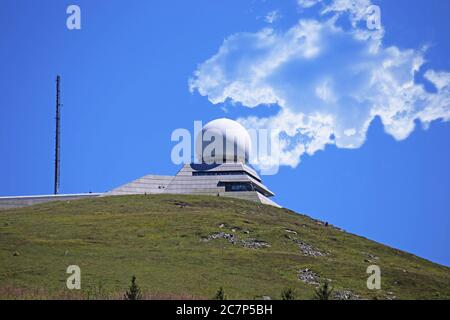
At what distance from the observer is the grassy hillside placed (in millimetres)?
41000

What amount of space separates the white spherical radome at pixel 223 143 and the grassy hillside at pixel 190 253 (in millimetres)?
14124

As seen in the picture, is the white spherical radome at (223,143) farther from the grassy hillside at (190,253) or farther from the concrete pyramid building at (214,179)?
the grassy hillside at (190,253)

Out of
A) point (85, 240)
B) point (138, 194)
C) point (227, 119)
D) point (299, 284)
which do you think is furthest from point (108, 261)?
point (227, 119)

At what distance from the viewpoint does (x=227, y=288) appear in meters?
40.7

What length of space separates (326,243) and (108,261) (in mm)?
20765

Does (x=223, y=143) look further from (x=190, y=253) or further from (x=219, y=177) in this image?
(x=190, y=253)

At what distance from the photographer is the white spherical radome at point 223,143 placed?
8744 cm

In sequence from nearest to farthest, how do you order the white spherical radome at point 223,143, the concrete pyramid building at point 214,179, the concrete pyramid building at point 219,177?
the concrete pyramid building at point 214,179, the concrete pyramid building at point 219,177, the white spherical radome at point 223,143

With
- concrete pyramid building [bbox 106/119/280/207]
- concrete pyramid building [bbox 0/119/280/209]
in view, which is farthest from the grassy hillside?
concrete pyramid building [bbox 106/119/280/207]

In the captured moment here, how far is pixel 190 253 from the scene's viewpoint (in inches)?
1993

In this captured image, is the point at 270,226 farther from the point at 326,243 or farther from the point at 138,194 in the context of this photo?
the point at 138,194

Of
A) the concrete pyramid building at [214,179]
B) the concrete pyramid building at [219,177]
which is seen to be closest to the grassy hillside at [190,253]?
the concrete pyramid building at [214,179]

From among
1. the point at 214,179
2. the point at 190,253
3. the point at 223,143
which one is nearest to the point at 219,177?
the point at 214,179
